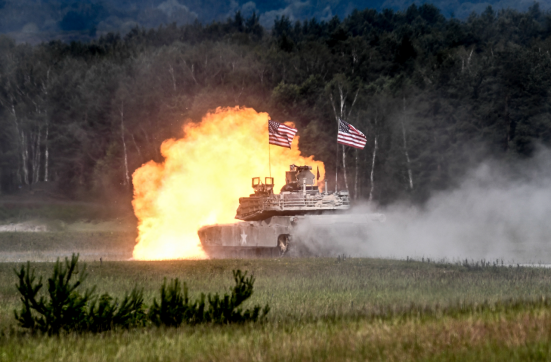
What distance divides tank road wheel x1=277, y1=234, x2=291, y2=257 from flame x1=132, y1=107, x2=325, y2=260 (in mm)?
7088

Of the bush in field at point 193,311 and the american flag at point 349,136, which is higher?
the american flag at point 349,136

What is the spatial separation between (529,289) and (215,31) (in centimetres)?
13925

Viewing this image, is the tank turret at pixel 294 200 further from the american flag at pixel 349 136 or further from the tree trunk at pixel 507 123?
the tree trunk at pixel 507 123

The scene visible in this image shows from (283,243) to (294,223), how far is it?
1.28 metres

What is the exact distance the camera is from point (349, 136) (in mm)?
39531

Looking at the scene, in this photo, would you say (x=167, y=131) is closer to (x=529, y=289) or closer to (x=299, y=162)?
(x=299, y=162)

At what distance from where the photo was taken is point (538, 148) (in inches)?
2299

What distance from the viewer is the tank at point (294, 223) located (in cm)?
3709

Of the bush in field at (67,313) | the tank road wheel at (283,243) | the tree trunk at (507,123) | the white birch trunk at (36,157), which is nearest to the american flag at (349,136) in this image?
the tank road wheel at (283,243)

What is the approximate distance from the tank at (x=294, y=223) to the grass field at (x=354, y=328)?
1233 centimetres

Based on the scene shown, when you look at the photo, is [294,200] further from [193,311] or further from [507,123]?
[507,123]

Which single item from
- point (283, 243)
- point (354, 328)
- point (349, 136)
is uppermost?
point (349, 136)

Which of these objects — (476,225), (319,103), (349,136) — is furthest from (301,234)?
(319,103)

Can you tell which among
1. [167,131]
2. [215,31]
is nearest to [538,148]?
[167,131]
